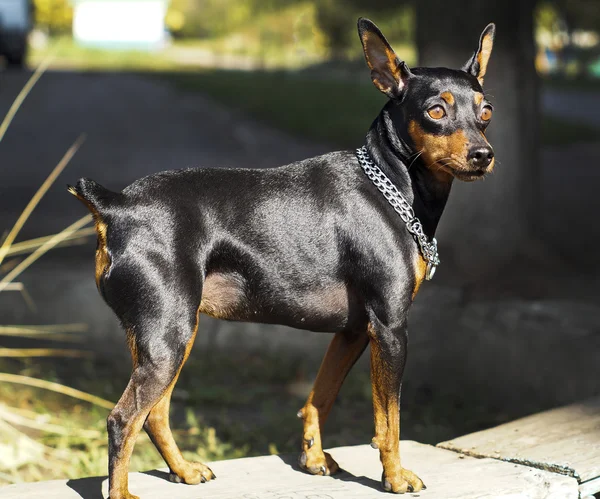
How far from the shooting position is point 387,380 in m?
3.17

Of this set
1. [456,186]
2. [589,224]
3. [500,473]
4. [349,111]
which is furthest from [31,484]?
[349,111]

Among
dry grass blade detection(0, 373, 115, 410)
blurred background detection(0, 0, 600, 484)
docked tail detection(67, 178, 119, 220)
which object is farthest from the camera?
blurred background detection(0, 0, 600, 484)

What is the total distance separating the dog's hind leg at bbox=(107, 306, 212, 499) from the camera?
2967 millimetres

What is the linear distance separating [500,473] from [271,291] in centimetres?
123

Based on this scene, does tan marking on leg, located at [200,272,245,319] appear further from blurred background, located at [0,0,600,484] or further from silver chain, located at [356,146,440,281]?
blurred background, located at [0,0,600,484]

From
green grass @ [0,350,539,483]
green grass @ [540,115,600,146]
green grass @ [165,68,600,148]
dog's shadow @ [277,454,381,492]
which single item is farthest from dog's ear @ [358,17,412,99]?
green grass @ [540,115,600,146]

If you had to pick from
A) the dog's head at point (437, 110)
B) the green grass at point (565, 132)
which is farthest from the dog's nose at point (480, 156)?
the green grass at point (565, 132)

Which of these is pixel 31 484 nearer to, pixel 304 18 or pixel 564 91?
pixel 564 91

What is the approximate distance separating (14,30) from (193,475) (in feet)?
69.4

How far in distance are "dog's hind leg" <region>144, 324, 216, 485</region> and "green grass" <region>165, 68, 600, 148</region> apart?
10149 millimetres

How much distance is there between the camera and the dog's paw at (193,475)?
341 cm

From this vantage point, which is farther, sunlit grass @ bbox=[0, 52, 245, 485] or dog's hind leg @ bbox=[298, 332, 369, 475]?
sunlit grass @ bbox=[0, 52, 245, 485]

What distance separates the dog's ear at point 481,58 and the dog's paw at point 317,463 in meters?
1.56

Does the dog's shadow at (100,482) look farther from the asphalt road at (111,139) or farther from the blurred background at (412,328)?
the asphalt road at (111,139)
